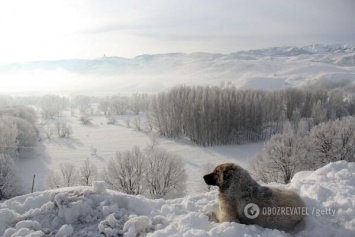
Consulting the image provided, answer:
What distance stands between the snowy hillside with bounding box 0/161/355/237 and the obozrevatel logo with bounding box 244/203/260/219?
28 cm

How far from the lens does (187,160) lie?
48.1m

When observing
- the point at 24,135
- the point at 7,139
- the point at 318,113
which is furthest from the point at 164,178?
the point at 318,113

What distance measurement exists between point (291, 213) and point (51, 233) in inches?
175

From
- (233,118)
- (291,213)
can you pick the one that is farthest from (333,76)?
(291,213)

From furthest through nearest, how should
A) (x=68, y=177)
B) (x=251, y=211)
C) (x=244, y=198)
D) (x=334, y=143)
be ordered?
(x=334, y=143)
(x=68, y=177)
(x=244, y=198)
(x=251, y=211)

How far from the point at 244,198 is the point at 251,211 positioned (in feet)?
0.94

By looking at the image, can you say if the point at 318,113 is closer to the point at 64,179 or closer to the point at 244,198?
the point at 64,179

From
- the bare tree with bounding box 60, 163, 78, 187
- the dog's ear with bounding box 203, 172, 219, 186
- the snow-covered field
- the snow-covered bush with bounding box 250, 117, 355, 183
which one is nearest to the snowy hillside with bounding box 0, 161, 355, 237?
the dog's ear with bounding box 203, 172, 219, 186

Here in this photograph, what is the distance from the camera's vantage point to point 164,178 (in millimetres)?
32594

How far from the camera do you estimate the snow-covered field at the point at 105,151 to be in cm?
4181

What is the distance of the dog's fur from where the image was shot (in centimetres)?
619

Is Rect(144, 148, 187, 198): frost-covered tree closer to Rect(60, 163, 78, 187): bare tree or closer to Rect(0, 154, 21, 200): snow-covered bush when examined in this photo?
Rect(60, 163, 78, 187): bare tree

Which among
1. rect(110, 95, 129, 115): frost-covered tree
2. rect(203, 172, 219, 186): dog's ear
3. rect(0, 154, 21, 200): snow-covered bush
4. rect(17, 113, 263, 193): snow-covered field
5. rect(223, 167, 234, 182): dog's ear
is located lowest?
rect(17, 113, 263, 193): snow-covered field

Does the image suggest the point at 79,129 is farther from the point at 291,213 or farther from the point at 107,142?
the point at 291,213
